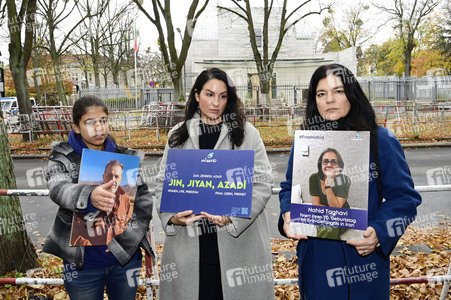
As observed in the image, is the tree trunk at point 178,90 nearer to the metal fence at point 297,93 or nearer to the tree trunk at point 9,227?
the metal fence at point 297,93

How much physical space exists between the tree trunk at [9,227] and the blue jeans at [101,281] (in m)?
1.91

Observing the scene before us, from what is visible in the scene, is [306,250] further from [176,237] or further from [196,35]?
[196,35]

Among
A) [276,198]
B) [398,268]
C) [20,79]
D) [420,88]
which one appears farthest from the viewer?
[420,88]

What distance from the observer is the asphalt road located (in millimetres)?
6586

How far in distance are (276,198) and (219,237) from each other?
593 centimetres

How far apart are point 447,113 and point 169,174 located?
788 inches

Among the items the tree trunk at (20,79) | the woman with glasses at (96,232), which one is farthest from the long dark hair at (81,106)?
the tree trunk at (20,79)

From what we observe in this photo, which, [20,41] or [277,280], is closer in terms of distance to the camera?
[277,280]

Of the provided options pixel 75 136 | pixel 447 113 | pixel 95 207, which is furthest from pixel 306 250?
pixel 447 113

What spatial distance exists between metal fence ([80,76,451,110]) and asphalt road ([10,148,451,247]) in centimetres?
1291

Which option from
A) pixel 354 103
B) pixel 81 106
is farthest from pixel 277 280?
pixel 81 106

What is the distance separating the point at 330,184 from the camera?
6.56 ft

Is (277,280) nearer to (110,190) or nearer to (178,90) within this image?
(110,190)

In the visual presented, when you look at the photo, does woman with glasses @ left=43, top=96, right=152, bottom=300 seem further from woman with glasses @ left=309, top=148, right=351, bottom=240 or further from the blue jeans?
woman with glasses @ left=309, top=148, right=351, bottom=240
